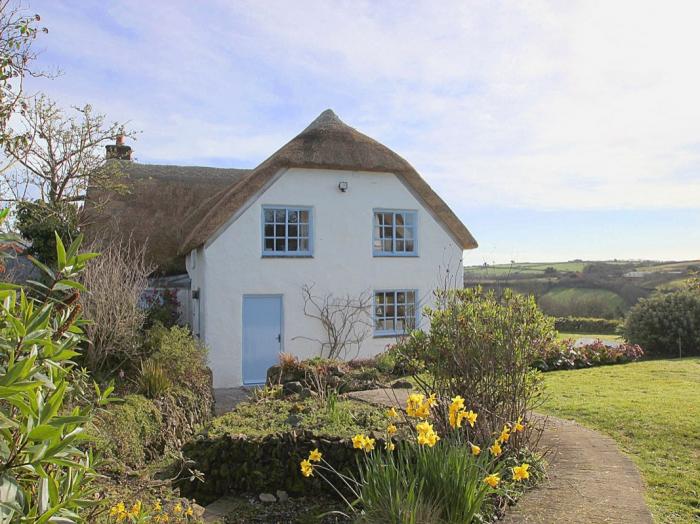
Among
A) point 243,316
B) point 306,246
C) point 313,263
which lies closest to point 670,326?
point 313,263

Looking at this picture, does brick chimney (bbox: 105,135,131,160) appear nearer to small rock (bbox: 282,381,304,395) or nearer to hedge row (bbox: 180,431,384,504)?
small rock (bbox: 282,381,304,395)

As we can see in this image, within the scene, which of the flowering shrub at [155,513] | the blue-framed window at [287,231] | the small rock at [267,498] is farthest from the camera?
the blue-framed window at [287,231]

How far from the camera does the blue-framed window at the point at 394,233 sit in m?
15.1

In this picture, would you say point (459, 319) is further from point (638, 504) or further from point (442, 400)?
point (638, 504)

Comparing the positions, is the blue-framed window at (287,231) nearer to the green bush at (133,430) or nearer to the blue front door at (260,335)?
the blue front door at (260,335)

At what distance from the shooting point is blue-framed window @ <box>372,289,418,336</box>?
14922mm

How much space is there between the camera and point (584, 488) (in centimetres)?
475

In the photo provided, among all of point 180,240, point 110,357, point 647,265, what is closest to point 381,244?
point 180,240

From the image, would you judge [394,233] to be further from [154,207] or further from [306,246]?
[154,207]

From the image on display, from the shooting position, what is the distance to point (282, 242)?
46.5ft

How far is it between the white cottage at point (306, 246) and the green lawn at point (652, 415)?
4.25 metres

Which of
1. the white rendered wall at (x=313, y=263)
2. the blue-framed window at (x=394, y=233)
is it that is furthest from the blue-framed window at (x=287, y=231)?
the blue-framed window at (x=394, y=233)

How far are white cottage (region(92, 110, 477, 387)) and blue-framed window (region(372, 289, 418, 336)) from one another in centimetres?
3

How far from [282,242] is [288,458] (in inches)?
342
